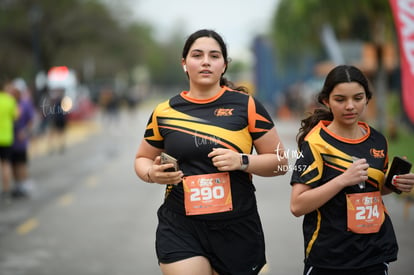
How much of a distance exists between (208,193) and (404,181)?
1021 millimetres

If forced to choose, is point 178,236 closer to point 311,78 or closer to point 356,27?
point 356,27

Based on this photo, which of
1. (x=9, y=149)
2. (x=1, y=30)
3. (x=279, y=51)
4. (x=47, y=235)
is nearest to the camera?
(x=47, y=235)

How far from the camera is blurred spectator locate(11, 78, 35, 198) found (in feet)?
35.5

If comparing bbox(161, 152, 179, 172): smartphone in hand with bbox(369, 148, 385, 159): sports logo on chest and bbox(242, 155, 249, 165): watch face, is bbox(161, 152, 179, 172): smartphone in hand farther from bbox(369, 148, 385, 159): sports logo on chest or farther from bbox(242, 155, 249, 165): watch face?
bbox(369, 148, 385, 159): sports logo on chest

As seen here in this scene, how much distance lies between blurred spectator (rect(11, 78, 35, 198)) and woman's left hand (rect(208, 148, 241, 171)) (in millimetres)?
8258

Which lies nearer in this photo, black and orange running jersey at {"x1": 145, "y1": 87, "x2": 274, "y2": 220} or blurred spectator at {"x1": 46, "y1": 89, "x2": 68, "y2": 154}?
black and orange running jersey at {"x1": 145, "y1": 87, "x2": 274, "y2": 220}

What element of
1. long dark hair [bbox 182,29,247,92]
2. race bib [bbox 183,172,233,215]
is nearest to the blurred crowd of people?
long dark hair [bbox 182,29,247,92]

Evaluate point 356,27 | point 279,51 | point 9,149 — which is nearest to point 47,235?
point 9,149

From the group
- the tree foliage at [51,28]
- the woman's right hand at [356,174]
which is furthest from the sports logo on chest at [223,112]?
the tree foliage at [51,28]

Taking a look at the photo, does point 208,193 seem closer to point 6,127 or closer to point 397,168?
point 397,168

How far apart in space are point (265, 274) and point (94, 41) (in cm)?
3079

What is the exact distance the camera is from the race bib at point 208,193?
335 centimetres

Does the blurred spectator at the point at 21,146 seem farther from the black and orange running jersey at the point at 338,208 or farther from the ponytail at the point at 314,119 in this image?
the black and orange running jersey at the point at 338,208

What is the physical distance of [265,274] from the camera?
20.2 ft
